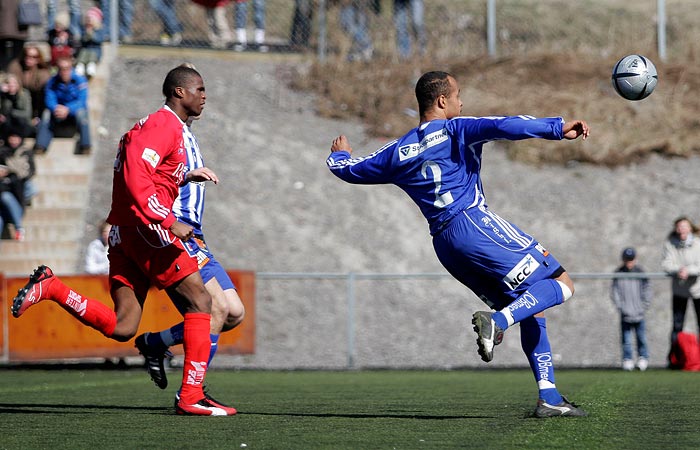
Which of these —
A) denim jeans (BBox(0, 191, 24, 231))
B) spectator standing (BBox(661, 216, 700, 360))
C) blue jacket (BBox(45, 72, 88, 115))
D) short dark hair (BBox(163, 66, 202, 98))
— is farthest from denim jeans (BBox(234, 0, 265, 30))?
short dark hair (BBox(163, 66, 202, 98))

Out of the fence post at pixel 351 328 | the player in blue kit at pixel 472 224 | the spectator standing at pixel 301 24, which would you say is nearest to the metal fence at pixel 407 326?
the fence post at pixel 351 328

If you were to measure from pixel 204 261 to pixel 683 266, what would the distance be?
951 cm

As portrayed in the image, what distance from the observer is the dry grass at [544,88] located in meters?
23.4

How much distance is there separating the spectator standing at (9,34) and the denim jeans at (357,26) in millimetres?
7168

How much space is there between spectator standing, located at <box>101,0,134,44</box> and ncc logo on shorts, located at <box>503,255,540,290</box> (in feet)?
58.0

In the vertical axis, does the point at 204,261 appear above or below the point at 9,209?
below

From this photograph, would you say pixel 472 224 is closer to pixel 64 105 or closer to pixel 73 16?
pixel 64 105

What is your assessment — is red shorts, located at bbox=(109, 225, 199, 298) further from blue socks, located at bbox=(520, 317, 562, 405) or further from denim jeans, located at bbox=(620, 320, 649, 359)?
denim jeans, located at bbox=(620, 320, 649, 359)

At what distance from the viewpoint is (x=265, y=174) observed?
22.0 m

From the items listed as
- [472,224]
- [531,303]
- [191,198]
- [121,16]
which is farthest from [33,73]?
[531,303]

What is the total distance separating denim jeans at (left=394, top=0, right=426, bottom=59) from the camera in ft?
82.3

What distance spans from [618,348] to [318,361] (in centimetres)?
466

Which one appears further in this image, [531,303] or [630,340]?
[630,340]

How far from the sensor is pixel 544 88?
2498 cm
